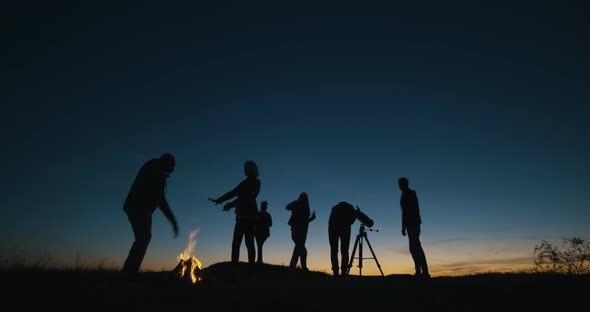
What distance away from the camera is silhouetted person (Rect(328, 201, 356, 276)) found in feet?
35.4

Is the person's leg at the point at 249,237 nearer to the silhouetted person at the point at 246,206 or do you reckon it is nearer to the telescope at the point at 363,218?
the silhouetted person at the point at 246,206

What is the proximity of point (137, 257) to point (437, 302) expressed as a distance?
Result: 209 inches

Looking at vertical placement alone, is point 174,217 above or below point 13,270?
above

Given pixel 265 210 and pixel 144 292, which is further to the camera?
pixel 265 210

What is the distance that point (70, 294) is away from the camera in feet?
16.6

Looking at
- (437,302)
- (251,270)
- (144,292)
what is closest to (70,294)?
(144,292)

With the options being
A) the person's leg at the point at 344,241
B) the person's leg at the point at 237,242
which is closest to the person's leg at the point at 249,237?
the person's leg at the point at 237,242

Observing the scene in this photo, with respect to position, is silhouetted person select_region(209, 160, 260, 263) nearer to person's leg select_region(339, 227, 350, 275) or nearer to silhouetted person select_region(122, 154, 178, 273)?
silhouetted person select_region(122, 154, 178, 273)

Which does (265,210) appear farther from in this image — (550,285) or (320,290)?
(550,285)

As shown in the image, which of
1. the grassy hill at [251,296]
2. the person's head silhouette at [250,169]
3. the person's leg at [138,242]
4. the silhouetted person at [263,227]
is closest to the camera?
the grassy hill at [251,296]

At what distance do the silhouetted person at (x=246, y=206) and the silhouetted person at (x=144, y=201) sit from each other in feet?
6.90

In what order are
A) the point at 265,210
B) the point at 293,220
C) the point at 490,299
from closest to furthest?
the point at 490,299, the point at 293,220, the point at 265,210

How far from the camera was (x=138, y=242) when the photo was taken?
6.36 meters

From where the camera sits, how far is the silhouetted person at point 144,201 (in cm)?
637
